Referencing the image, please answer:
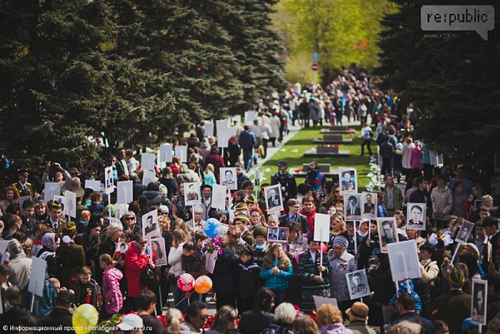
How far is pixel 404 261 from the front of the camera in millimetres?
12562

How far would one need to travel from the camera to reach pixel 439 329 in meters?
10.8

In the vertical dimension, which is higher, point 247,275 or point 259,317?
point 247,275

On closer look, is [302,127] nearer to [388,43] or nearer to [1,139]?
[388,43]

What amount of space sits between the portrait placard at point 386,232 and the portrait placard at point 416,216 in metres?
2.27

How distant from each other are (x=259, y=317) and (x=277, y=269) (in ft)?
8.00

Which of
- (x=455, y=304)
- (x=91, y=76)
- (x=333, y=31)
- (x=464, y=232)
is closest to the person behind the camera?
(x=455, y=304)

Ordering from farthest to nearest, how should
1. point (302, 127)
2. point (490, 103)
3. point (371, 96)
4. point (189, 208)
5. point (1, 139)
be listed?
point (371, 96), point (302, 127), point (1, 139), point (490, 103), point (189, 208)

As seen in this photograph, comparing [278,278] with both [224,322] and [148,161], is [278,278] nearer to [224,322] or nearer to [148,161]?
[224,322]

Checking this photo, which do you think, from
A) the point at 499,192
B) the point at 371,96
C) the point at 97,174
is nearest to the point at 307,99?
the point at 371,96

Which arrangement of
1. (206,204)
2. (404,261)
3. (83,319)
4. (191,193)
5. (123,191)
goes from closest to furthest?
(83,319) < (404,261) < (191,193) < (123,191) < (206,204)

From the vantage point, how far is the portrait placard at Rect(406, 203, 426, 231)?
16.2 m

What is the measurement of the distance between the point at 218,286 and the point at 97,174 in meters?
11.9

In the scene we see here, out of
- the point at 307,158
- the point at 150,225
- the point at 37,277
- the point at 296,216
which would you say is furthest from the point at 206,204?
the point at 307,158

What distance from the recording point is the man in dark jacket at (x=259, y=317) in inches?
438
